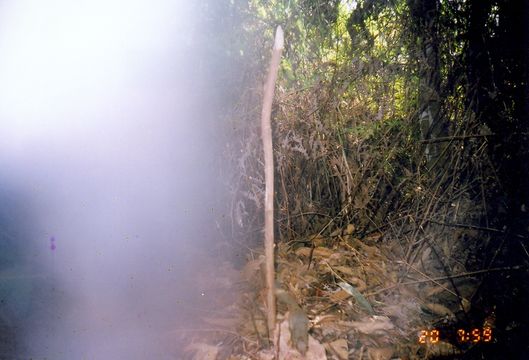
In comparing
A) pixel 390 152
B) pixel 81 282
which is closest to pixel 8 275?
pixel 81 282

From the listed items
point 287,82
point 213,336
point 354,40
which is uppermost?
point 354,40

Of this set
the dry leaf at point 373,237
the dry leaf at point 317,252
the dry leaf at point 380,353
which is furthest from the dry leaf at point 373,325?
the dry leaf at point 373,237

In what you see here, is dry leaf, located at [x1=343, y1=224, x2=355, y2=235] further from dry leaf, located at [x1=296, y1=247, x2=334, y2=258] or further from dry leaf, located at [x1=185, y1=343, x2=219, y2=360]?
dry leaf, located at [x1=185, y1=343, x2=219, y2=360]

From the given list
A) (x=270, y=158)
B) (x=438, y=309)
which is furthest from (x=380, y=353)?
(x=270, y=158)

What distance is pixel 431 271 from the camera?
351 cm

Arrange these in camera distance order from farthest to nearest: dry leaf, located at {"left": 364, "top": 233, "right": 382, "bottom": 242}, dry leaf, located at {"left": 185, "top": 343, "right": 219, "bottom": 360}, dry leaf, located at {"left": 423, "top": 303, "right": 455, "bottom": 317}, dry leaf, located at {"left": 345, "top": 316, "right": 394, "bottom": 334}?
1. dry leaf, located at {"left": 364, "top": 233, "right": 382, "bottom": 242}
2. dry leaf, located at {"left": 423, "top": 303, "right": 455, "bottom": 317}
3. dry leaf, located at {"left": 345, "top": 316, "right": 394, "bottom": 334}
4. dry leaf, located at {"left": 185, "top": 343, "right": 219, "bottom": 360}

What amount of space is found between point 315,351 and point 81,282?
2780mm

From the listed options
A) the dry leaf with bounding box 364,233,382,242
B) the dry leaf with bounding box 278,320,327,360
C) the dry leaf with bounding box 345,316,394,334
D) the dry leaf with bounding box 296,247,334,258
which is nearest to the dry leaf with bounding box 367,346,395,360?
the dry leaf with bounding box 345,316,394,334

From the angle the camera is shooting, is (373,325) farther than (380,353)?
Yes

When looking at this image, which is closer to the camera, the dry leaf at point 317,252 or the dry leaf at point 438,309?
the dry leaf at point 438,309

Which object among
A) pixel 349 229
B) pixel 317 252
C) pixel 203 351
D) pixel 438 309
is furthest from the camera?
pixel 349 229

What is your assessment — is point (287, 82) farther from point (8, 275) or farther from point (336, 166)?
point (8, 275)

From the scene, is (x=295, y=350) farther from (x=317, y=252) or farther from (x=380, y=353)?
(x=317, y=252)

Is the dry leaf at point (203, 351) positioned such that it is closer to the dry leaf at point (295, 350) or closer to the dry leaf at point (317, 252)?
the dry leaf at point (295, 350)
